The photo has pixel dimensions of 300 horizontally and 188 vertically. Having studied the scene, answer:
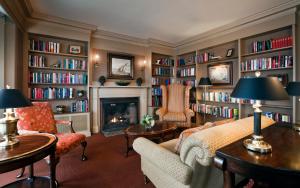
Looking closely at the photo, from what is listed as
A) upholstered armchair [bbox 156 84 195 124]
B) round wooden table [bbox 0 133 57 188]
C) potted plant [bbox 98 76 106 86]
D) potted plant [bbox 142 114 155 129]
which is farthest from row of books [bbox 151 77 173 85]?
round wooden table [bbox 0 133 57 188]

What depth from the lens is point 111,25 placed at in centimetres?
383

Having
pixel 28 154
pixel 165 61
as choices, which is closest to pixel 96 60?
pixel 165 61

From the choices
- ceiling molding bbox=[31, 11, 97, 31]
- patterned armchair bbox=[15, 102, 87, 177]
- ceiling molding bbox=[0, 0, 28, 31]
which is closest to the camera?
patterned armchair bbox=[15, 102, 87, 177]

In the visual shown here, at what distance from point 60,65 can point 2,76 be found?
1203mm

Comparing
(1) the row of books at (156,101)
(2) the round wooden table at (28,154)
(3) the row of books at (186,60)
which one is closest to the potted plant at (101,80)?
(1) the row of books at (156,101)

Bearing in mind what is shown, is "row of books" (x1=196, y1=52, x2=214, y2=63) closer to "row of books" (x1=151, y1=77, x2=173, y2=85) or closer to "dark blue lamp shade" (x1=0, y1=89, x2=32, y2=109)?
"row of books" (x1=151, y1=77, x2=173, y2=85)

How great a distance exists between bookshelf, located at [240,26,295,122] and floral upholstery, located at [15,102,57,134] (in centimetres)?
406

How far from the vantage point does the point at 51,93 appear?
3.60m

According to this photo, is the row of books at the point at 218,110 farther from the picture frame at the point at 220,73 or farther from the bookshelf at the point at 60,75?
the bookshelf at the point at 60,75

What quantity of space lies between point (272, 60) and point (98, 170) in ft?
12.6

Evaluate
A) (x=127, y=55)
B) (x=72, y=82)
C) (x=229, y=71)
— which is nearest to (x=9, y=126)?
(x=72, y=82)

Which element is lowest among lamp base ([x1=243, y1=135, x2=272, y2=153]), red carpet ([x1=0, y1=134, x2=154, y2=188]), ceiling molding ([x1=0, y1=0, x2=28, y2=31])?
red carpet ([x1=0, y1=134, x2=154, y2=188])

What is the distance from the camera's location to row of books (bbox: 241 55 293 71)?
304 cm

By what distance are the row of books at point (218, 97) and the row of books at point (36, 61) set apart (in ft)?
13.7
